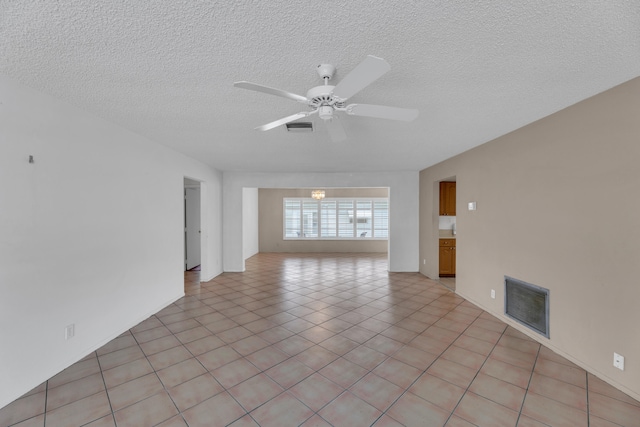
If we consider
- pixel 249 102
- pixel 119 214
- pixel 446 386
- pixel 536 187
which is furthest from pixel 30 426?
pixel 536 187

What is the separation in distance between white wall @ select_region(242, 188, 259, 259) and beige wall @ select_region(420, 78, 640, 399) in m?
6.13

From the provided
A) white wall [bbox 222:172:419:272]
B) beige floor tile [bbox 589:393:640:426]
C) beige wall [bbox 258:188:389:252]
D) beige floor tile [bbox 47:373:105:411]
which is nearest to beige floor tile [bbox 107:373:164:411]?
beige floor tile [bbox 47:373:105:411]

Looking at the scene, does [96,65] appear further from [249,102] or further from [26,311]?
[26,311]

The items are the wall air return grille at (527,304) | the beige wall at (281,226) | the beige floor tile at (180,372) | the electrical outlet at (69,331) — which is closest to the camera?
the beige floor tile at (180,372)

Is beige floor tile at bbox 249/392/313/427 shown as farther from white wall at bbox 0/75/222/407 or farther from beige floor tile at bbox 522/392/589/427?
white wall at bbox 0/75/222/407

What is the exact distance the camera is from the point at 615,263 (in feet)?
6.81

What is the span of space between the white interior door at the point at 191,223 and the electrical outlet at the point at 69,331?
13.6 ft

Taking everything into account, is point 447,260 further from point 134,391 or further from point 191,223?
point 191,223

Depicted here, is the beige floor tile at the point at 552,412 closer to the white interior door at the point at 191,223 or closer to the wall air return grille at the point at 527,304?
the wall air return grille at the point at 527,304

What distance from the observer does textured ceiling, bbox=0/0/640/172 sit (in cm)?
129

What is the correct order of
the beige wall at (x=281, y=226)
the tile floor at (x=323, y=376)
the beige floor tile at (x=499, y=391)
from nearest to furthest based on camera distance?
the tile floor at (x=323, y=376), the beige floor tile at (x=499, y=391), the beige wall at (x=281, y=226)

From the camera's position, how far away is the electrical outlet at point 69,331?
2326 millimetres

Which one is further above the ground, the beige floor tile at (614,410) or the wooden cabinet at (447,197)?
the wooden cabinet at (447,197)

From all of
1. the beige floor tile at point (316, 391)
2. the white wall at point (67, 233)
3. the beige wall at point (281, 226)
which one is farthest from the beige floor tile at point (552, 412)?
the beige wall at point (281, 226)
